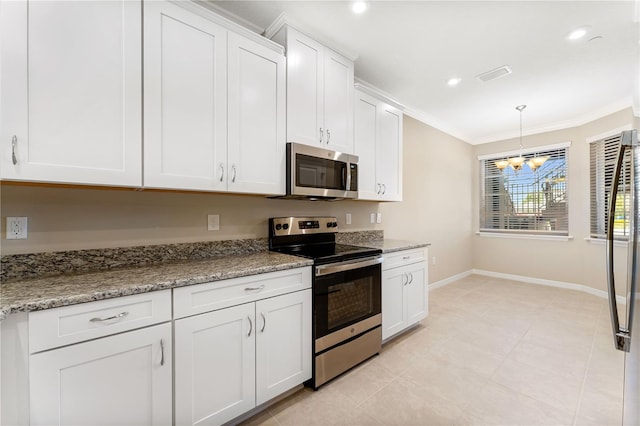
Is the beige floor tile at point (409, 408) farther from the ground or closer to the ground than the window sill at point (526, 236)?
closer to the ground

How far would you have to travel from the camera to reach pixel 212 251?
202 cm

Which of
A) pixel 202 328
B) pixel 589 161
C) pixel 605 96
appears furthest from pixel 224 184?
pixel 589 161

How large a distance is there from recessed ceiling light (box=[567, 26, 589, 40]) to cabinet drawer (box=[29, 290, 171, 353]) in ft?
11.5

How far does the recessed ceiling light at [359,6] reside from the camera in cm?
193

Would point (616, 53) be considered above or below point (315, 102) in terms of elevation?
above

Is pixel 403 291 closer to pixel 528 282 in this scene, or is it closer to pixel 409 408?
pixel 409 408

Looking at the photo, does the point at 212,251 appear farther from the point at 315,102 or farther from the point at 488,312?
the point at 488,312

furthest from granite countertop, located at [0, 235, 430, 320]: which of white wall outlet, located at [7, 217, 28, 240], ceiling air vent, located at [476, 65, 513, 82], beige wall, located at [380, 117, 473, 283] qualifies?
ceiling air vent, located at [476, 65, 513, 82]

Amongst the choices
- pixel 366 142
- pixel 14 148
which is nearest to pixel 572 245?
pixel 366 142

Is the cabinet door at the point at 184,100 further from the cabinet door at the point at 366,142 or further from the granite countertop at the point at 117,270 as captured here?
the cabinet door at the point at 366,142

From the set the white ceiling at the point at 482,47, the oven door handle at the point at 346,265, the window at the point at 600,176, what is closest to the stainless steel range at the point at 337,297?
the oven door handle at the point at 346,265

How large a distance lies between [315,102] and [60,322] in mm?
2050

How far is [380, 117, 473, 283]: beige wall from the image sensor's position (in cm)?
390

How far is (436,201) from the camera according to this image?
448 cm
